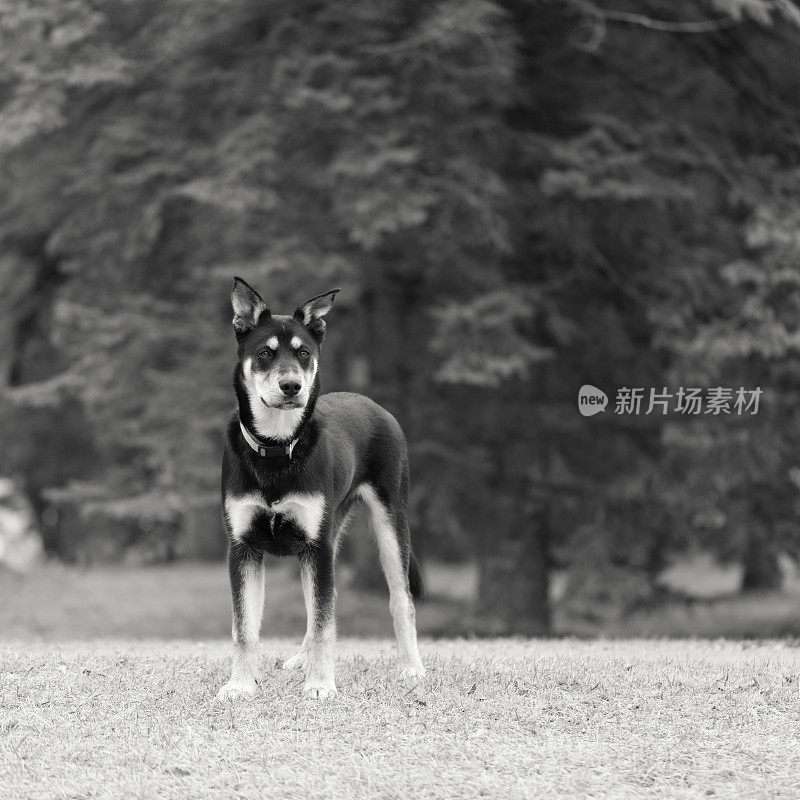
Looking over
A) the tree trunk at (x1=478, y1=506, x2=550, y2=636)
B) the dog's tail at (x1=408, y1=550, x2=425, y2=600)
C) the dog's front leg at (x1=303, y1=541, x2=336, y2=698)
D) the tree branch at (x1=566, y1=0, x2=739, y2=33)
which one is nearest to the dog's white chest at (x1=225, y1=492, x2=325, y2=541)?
the dog's front leg at (x1=303, y1=541, x2=336, y2=698)

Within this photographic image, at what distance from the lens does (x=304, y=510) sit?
7980mm

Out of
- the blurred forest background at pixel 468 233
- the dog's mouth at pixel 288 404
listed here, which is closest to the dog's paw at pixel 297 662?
the dog's mouth at pixel 288 404

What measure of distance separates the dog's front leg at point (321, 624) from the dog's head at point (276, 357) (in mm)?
822

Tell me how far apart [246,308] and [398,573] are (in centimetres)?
222

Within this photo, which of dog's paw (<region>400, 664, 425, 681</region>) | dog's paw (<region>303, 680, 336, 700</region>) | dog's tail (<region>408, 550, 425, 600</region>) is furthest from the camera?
dog's tail (<region>408, 550, 425, 600</region>)

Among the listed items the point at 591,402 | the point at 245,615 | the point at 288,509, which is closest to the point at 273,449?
the point at 288,509

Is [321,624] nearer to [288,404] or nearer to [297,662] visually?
[297,662]

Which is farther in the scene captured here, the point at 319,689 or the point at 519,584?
the point at 519,584

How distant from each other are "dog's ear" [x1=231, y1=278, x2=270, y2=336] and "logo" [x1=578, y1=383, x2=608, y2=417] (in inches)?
416

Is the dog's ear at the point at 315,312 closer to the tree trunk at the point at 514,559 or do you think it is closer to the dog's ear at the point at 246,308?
the dog's ear at the point at 246,308

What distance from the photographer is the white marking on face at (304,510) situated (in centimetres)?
796

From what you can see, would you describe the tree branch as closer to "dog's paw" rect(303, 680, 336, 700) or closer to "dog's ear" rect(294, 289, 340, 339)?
"dog's ear" rect(294, 289, 340, 339)

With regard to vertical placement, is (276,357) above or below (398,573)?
above

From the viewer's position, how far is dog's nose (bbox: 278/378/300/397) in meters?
7.56
